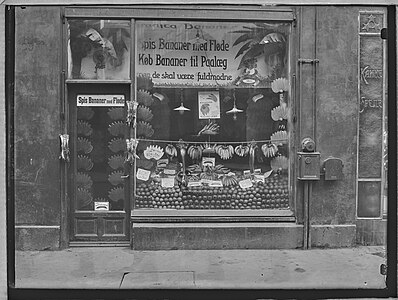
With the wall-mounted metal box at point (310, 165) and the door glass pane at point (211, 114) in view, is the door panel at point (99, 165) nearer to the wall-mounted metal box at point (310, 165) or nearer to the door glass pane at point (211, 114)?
the door glass pane at point (211, 114)

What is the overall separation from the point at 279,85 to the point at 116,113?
7.64 ft

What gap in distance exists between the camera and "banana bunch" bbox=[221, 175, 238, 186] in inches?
328

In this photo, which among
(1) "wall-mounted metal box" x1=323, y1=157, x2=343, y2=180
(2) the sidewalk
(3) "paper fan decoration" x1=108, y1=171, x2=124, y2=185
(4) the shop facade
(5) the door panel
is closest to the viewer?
(2) the sidewalk

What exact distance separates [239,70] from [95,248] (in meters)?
3.21

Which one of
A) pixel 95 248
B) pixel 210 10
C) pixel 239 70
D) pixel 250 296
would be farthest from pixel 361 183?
pixel 250 296

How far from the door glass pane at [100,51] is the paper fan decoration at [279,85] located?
205cm

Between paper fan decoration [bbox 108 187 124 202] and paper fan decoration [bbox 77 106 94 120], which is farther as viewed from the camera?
paper fan decoration [bbox 108 187 124 202]

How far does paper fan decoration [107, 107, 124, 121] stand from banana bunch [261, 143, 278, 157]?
205cm

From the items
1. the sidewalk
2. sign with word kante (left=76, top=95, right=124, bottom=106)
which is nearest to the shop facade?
sign with word kante (left=76, top=95, right=124, bottom=106)

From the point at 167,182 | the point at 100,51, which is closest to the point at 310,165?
the point at 167,182

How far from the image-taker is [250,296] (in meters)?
3.37

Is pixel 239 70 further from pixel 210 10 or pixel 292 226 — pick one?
pixel 292 226

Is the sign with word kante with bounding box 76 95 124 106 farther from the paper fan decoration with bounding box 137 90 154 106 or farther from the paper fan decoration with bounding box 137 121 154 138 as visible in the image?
the paper fan decoration with bounding box 137 121 154 138

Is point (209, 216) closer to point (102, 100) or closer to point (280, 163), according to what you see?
point (280, 163)
